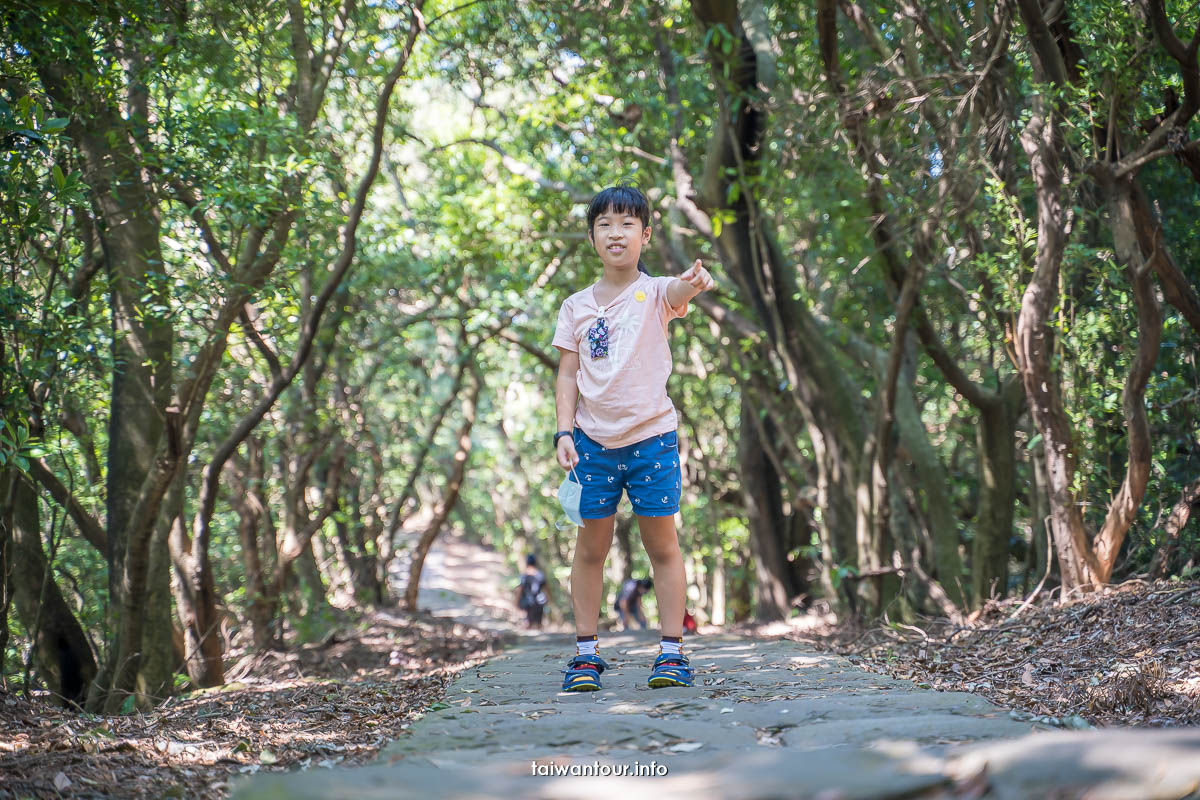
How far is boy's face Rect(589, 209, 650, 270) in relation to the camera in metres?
3.94

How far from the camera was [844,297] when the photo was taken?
10.9 meters

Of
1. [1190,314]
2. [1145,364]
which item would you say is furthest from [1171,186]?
[1145,364]

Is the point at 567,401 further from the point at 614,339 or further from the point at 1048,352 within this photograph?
the point at 1048,352

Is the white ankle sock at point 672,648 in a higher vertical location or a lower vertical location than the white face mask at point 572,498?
lower

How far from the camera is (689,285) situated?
3.75m

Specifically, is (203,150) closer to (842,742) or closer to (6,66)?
A: (6,66)

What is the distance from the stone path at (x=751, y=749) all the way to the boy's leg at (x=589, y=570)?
0.90 feet

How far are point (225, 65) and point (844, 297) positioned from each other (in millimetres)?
7015

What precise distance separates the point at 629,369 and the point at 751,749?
176 cm

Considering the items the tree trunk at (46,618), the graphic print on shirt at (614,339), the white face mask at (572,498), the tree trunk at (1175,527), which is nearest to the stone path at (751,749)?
the white face mask at (572,498)

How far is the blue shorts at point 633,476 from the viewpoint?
3.84 metres

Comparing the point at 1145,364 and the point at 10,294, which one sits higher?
the point at 10,294

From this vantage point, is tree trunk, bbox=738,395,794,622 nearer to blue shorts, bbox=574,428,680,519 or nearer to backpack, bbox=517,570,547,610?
backpack, bbox=517,570,547,610

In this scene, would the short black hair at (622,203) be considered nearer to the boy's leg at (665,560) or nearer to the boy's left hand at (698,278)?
the boy's left hand at (698,278)
